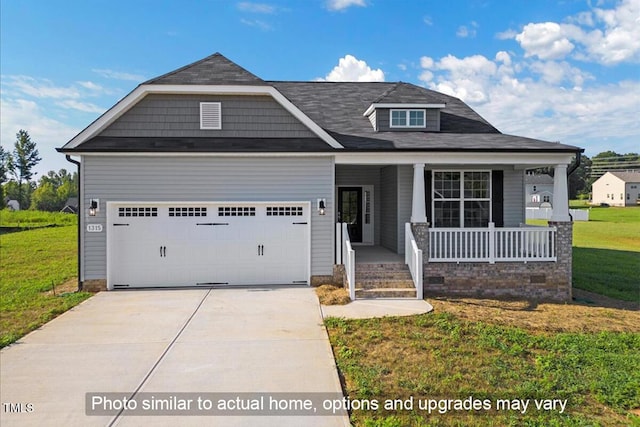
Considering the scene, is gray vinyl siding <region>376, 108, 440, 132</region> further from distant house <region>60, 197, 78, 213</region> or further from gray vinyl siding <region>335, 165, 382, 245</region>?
distant house <region>60, 197, 78, 213</region>

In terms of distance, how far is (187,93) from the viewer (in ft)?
36.9

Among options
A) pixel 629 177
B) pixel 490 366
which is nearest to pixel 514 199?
pixel 490 366

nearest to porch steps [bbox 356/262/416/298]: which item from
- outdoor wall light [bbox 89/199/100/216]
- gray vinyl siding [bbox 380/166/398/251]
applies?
gray vinyl siding [bbox 380/166/398/251]

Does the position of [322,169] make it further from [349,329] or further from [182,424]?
[182,424]

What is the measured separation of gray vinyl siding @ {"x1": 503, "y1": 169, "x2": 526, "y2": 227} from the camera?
12469mm

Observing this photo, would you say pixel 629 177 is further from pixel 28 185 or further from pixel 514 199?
pixel 28 185

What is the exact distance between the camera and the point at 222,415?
181 inches

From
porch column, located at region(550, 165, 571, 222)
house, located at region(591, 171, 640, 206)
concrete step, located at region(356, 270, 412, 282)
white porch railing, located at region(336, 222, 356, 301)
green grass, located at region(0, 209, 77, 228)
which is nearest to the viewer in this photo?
white porch railing, located at region(336, 222, 356, 301)

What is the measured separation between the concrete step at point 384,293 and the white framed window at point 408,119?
17.0 feet

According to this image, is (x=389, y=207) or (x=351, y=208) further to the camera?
(x=351, y=208)

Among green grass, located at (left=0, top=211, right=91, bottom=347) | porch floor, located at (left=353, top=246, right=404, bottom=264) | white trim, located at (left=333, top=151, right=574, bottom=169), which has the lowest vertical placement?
green grass, located at (left=0, top=211, right=91, bottom=347)

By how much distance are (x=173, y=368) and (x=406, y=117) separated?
9.72m

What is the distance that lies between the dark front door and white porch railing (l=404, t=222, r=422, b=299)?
3.34 m

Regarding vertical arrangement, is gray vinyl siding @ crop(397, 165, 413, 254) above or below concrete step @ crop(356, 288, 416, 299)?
above
